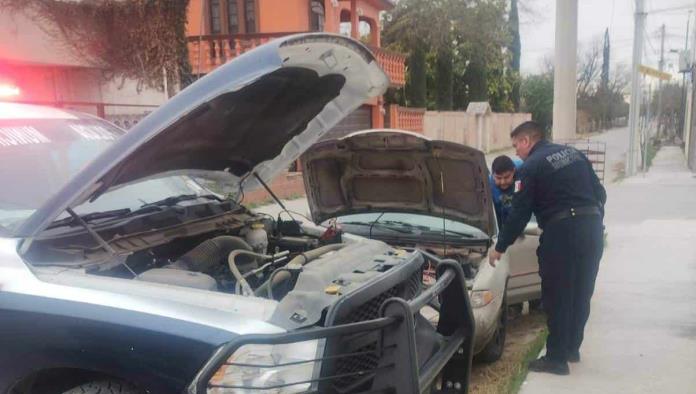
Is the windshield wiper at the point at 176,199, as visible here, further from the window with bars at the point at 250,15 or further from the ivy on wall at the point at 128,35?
the window with bars at the point at 250,15

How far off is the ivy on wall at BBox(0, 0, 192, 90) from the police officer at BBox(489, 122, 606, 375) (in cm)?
921

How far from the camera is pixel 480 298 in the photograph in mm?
4301

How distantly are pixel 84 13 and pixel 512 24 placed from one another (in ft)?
101

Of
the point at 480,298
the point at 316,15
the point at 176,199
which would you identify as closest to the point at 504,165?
the point at 480,298

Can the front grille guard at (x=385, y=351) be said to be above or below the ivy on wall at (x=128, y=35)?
below

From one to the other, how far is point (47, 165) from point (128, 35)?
923 cm

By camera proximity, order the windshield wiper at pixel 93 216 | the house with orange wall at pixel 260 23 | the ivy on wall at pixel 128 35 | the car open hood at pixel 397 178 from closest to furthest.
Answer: the windshield wiper at pixel 93 216, the car open hood at pixel 397 178, the ivy on wall at pixel 128 35, the house with orange wall at pixel 260 23

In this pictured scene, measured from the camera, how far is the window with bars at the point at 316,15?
56.4 feet

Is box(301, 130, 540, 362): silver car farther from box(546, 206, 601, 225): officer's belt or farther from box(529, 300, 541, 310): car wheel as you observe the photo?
box(529, 300, 541, 310): car wheel

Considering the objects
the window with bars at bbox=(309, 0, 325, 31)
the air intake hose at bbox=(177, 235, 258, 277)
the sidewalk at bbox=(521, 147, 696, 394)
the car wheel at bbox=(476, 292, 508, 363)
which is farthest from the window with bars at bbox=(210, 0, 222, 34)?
the air intake hose at bbox=(177, 235, 258, 277)

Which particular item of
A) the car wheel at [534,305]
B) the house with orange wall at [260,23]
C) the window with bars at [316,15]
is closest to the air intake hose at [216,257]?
the car wheel at [534,305]

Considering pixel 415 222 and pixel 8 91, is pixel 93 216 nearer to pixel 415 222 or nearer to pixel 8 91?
pixel 8 91

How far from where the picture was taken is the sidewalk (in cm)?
427

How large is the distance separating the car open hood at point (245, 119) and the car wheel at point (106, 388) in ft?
2.33
